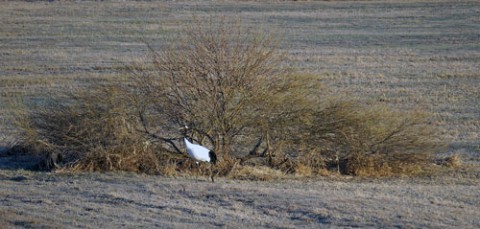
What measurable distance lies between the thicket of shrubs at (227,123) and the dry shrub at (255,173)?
1.2 inches

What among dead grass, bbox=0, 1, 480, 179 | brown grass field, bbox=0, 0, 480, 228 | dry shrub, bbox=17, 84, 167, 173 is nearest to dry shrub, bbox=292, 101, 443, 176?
A: dead grass, bbox=0, 1, 480, 179

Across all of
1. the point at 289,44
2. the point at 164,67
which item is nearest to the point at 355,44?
the point at 289,44

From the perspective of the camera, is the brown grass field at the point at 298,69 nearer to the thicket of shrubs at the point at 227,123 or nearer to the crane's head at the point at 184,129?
the thicket of shrubs at the point at 227,123

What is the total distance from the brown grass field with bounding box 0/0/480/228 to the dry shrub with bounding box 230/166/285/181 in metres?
0.42

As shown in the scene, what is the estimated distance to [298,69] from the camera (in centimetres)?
2591

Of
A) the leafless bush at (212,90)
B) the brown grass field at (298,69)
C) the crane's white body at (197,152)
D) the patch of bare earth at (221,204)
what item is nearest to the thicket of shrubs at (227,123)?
the leafless bush at (212,90)

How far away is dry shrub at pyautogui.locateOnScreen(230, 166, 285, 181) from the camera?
14930mm

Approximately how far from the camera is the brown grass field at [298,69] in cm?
1055

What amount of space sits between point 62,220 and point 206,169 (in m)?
5.25

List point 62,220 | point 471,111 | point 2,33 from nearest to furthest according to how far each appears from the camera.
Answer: point 62,220, point 471,111, point 2,33

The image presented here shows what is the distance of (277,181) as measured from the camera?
569 inches

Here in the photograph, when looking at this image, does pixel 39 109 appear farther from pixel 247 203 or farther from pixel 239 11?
pixel 239 11

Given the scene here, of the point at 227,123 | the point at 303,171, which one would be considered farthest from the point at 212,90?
the point at 303,171

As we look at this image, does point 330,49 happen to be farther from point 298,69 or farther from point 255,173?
point 255,173
